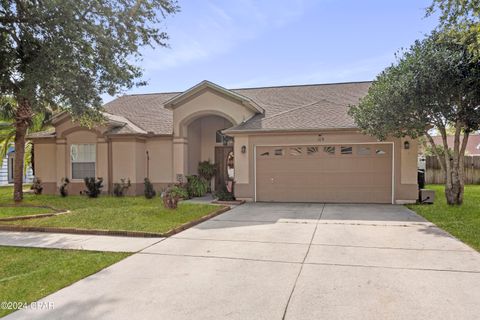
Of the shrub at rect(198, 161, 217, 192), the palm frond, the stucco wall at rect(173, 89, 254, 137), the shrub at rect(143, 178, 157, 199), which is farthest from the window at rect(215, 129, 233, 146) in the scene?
the palm frond

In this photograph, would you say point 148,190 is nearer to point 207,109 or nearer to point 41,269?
point 207,109

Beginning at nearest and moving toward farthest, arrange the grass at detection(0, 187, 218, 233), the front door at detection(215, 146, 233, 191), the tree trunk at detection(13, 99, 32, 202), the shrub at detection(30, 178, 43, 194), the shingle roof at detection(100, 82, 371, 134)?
the grass at detection(0, 187, 218, 233) → the tree trunk at detection(13, 99, 32, 202) → the shingle roof at detection(100, 82, 371, 134) → the front door at detection(215, 146, 233, 191) → the shrub at detection(30, 178, 43, 194)

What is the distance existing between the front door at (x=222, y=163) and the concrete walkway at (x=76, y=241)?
32.4 ft

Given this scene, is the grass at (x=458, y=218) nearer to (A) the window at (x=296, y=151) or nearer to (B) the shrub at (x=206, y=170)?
(A) the window at (x=296, y=151)

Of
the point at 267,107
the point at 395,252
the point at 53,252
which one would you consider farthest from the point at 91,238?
the point at 267,107

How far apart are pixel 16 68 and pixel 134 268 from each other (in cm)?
987

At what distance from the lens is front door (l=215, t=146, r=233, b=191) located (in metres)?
17.9

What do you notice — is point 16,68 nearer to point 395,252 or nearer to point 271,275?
point 271,275

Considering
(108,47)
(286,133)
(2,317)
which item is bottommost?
(2,317)

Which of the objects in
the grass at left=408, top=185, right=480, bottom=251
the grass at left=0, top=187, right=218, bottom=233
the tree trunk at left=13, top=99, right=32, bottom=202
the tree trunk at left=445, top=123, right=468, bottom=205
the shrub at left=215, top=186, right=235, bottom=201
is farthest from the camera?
the shrub at left=215, top=186, right=235, bottom=201

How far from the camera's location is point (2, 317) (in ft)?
13.9

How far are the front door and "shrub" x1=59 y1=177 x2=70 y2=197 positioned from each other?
7.19 meters

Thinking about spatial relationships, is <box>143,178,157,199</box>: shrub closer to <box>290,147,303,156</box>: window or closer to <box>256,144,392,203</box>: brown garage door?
<box>256,144,392,203</box>: brown garage door

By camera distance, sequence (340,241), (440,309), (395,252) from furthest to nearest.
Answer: (340,241), (395,252), (440,309)
